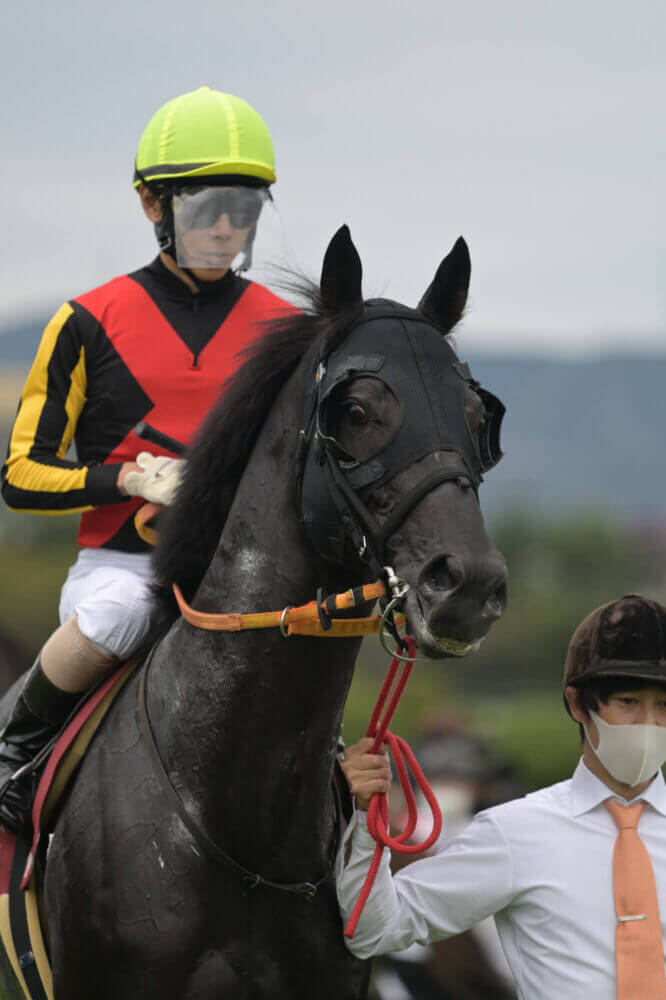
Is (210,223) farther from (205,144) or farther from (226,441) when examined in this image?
(226,441)

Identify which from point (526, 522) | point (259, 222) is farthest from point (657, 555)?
point (259, 222)

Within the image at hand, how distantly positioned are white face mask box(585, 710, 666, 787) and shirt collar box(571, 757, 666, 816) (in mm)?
65

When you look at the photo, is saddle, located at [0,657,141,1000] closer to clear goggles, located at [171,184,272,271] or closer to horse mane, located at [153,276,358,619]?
horse mane, located at [153,276,358,619]

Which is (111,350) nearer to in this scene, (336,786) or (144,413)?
(144,413)

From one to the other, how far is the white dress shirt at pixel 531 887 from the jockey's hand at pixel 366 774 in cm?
6

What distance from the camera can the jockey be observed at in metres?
3.48

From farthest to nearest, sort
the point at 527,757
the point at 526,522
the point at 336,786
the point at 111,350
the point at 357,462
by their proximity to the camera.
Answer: the point at 526,522
the point at 527,757
the point at 111,350
the point at 336,786
the point at 357,462

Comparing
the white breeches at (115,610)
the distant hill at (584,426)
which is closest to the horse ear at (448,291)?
the white breeches at (115,610)

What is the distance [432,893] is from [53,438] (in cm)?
161

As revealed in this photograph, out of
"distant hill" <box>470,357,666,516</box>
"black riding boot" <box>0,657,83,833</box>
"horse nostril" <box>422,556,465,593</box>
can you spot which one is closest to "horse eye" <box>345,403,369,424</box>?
"horse nostril" <box>422,556,465,593</box>

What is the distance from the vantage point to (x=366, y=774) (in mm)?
2812

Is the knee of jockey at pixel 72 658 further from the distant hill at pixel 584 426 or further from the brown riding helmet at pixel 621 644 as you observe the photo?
the distant hill at pixel 584 426

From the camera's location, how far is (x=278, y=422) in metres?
2.94

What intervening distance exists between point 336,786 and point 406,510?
1.00 meters
